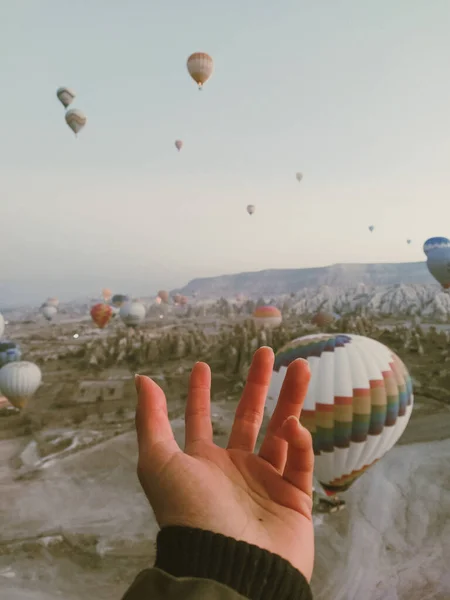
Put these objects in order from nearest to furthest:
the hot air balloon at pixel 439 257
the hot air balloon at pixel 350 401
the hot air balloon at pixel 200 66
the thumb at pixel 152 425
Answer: the thumb at pixel 152 425, the hot air balloon at pixel 350 401, the hot air balloon at pixel 200 66, the hot air balloon at pixel 439 257

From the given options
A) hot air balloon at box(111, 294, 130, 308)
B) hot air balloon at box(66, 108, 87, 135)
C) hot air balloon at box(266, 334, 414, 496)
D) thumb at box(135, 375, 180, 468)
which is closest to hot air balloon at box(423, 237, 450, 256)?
hot air balloon at box(266, 334, 414, 496)

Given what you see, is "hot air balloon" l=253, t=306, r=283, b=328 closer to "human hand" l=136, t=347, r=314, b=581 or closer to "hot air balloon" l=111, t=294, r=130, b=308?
"hot air balloon" l=111, t=294, r=130, b=308

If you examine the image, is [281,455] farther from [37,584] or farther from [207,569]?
[37,584]

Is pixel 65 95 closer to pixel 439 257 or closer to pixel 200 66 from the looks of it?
pixel 200 66

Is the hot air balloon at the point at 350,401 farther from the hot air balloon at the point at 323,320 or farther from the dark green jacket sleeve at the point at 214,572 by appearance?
the hot air balloon at the point at 323,320

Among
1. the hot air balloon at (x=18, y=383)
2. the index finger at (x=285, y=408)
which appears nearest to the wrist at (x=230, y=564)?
the index finger at (x=285, y=408)

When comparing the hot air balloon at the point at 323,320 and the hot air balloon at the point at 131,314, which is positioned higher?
the hot air balloon at the point at 131,314

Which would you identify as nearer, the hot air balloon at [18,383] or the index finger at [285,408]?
the index finger at [285,408]

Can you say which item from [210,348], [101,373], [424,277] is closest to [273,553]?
[101,373]
